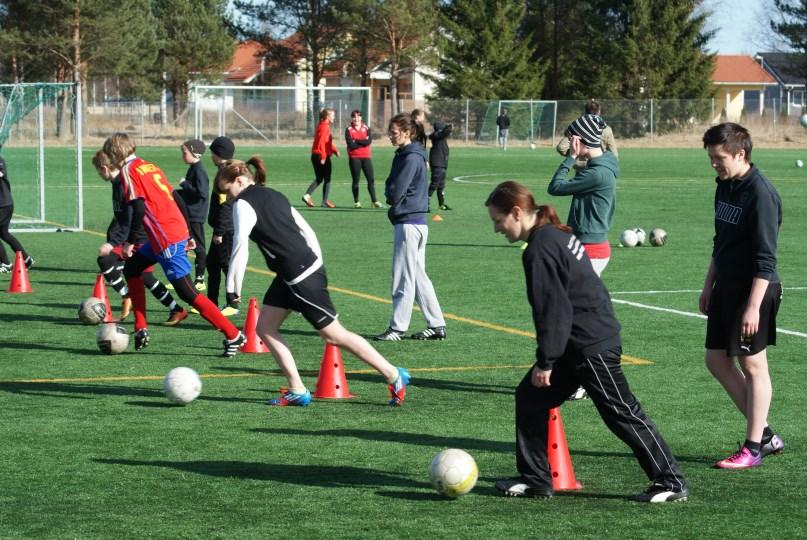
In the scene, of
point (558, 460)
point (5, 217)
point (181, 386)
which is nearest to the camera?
point (558, 460)

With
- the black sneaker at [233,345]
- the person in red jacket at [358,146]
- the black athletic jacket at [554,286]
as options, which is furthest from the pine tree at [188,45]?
the black athletic jacket at [554,286]

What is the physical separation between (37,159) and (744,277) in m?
23.2

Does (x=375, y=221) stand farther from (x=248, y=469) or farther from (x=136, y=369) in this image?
(x=248, y=469)

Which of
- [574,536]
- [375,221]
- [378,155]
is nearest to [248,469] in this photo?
[574,536]

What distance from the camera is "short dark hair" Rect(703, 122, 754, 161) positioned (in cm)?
719

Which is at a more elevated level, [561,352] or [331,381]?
[561,352]

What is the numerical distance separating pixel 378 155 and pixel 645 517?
47883 mm

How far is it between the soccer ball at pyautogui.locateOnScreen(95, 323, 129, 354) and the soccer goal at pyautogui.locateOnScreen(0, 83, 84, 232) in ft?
35.8

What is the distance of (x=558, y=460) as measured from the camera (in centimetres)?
690

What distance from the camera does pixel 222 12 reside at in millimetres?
88188

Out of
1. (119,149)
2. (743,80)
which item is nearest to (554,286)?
(119,149)

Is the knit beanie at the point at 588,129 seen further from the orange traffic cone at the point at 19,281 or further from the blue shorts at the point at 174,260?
the orange traffic cone at the point at 19,281

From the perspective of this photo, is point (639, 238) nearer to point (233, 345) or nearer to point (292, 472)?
point (233, 345)

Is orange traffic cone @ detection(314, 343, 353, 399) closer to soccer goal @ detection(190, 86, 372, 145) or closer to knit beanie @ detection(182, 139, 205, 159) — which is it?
knit beanie @ detection(182, 139, 205, 159)
